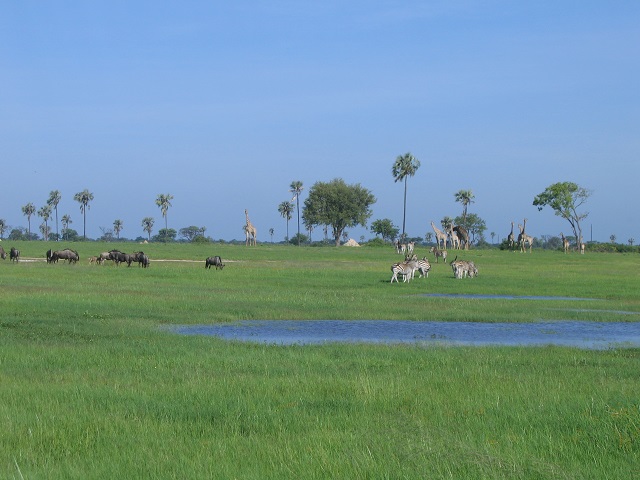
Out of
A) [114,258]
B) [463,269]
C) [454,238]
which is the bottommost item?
[463,269]

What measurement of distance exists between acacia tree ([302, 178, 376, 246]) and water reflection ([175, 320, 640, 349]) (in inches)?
3974

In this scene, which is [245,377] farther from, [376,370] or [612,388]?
[612,388]

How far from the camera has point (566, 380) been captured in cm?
1328

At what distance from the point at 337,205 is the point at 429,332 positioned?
104112mm

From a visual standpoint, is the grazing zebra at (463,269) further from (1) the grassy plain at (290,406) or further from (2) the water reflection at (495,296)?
(1) the grassy plain at (290,406)

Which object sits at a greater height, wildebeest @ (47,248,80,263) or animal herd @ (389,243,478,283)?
wildebeest @ (47,248,80,263)

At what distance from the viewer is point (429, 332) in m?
22.0

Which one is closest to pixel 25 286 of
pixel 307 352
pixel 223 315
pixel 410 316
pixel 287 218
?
pixel 223 315

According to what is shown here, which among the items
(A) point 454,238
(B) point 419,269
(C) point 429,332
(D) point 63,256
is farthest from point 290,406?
(A) point 454,238

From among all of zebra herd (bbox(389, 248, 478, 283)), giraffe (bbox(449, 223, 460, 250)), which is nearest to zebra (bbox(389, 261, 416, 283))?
zebra herd (bbox(389, 248, 478, 283))

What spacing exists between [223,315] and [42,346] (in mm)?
8392

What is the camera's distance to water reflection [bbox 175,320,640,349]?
65.4ft

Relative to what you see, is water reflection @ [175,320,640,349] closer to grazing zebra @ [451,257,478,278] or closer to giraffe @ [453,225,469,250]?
grazing zebra @ [451,257,478,278]

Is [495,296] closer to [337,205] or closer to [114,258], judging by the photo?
[114,258]
